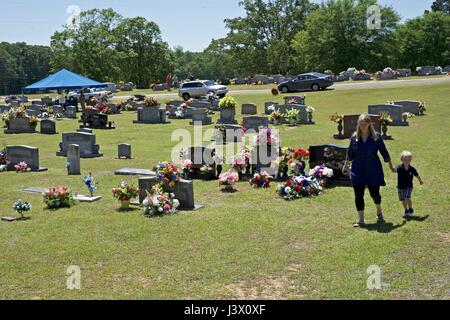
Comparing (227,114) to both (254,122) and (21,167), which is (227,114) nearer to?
Answer: (254,122)

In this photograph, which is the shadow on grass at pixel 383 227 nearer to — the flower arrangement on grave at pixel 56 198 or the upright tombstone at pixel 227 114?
the flower arrangement on grave at pixel 56 198

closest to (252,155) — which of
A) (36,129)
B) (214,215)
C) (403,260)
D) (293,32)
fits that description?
(214,215)

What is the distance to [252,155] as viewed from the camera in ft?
50.9

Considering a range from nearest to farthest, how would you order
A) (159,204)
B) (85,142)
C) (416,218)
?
1. (416,218)
2. (159,204)
3. (85,142)

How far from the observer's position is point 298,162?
14211 millimetres

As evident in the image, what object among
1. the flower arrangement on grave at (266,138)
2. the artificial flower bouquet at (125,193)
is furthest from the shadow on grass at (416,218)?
the artificial flower bouquet at (125,193)

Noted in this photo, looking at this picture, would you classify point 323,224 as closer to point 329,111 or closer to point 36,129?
point 329,111

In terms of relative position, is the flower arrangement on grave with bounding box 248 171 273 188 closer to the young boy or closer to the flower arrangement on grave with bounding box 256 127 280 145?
the flower arrangement on grave with bounding box 256 127 280 145

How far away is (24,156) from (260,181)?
8593 millimetres

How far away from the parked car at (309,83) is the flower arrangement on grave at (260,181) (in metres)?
31.9

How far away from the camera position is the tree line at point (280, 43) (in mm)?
70375

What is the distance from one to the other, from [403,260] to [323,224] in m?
2.37

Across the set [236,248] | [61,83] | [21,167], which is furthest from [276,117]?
[236,248]

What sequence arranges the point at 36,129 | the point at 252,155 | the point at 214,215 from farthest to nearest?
the point at 36,129
the point at 252,155
the point at 214,215
